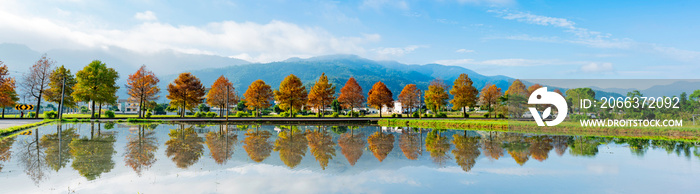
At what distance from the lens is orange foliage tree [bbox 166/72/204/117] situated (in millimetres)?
54688

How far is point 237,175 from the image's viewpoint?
1083cm

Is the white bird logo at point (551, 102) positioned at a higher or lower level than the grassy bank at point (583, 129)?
higher

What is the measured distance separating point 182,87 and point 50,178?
48.2 metres

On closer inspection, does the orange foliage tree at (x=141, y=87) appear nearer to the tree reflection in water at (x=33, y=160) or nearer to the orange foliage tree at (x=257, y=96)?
the orange foliage tree at (x=257, y=96)

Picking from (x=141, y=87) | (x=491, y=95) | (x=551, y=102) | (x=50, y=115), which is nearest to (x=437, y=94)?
(x=491, y=95)

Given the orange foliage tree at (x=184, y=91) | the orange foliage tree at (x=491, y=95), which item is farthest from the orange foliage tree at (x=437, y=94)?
the orange foliage tree at (x=184, y=91)

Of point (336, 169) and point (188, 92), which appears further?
point (188, 92)

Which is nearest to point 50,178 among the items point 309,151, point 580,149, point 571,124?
point 309,151

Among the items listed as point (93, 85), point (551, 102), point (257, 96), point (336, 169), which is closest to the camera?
point (336, 169)

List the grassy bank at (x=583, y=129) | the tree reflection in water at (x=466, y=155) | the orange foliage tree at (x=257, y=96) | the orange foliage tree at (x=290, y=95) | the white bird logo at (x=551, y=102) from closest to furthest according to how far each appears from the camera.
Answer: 1. the tree reflection in water at (x=466, y=155)
2. the grassy bank at (x=583, y=129)
3. the white bird logo at (x=551, y=102)
4. the orange foliage tree at (x=290, y=95)
5. the orange foliage tree at (x=257, y=96)

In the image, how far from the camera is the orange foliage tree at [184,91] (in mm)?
54688

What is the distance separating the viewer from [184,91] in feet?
180

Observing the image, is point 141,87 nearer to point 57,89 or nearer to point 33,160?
point 57,89

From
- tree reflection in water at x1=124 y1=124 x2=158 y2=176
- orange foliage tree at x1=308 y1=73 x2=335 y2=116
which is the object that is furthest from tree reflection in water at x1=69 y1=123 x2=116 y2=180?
orange foliage tree at x1=308 y1=73 x2=335 y2=116
